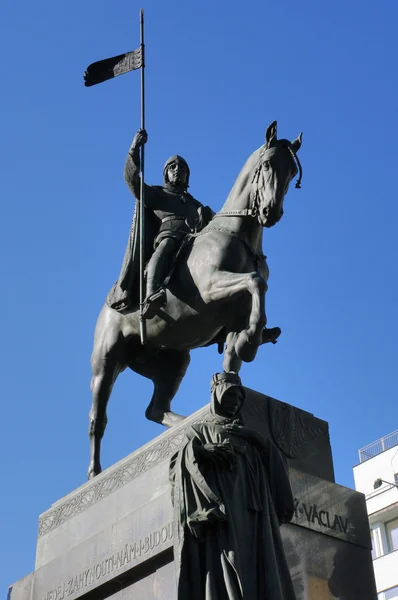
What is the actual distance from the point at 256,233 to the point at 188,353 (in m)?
2.29

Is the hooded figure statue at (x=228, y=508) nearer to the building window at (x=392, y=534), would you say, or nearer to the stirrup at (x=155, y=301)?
the stirrup at (x=155, y=301)

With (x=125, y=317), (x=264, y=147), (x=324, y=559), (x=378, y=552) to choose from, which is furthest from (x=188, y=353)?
(x=378, y=552)

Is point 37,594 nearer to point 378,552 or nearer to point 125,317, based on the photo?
point 125,317

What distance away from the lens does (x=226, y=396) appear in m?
11.8

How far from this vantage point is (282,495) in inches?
458

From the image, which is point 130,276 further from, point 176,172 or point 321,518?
point 321,518

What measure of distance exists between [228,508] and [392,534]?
108ft

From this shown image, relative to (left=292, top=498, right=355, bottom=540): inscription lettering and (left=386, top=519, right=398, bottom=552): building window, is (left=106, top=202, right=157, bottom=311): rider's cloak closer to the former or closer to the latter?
(left=292, top=498, right=355, bottom=540): inscription lettering

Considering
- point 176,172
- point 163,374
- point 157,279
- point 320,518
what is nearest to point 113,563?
point 320,518

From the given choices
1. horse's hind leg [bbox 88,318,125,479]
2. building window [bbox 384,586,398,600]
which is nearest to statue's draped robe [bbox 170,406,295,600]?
horse's hind leg [bbox 88,318,125,479]

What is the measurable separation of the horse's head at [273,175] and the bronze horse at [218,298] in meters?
0.01

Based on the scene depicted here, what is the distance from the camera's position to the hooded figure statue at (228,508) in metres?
10.9

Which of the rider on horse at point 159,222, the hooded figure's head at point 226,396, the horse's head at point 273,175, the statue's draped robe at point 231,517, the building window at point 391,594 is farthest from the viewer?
the building window at point 391,594

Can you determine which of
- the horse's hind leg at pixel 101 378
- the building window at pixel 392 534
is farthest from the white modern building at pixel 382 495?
the horse's hind leg at pixel 101 378
